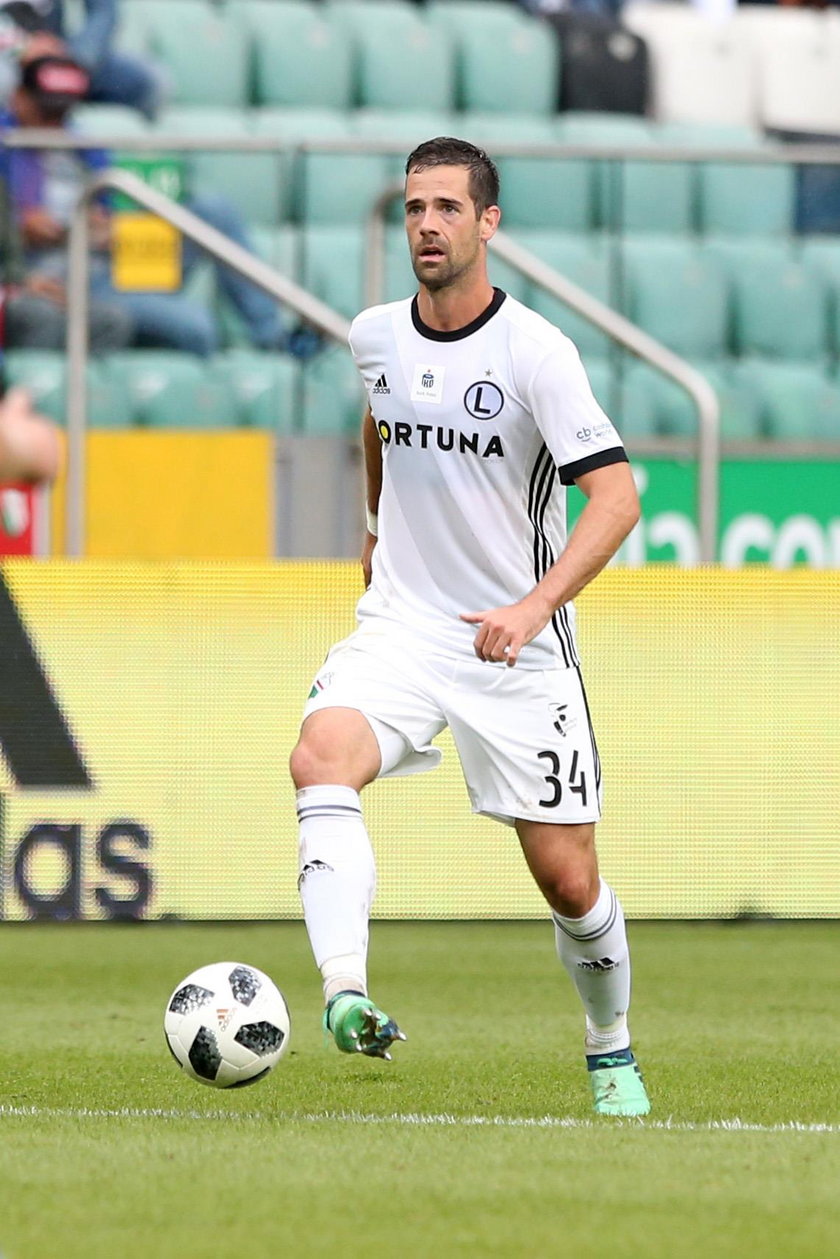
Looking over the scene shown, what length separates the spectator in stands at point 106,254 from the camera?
10508 mm

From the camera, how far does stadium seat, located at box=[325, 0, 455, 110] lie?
1462cm

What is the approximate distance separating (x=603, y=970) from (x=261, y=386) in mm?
6229

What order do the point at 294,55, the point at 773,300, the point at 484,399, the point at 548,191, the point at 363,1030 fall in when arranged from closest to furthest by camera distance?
1. the point at 363,1030
2. the point at 484,399
3. the point at 548,191
4. the point at 773,300
5. the point at 294,55

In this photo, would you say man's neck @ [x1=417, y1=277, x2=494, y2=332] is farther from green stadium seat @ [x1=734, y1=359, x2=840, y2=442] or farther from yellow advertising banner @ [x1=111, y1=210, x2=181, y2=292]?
green stadium seat @ [x1=734, y1=359, x2=840, y2=442]

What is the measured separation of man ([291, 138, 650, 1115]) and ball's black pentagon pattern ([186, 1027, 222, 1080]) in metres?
0.30

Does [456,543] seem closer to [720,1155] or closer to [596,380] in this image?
[720,1155]

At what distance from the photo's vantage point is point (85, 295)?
1034 centimetres

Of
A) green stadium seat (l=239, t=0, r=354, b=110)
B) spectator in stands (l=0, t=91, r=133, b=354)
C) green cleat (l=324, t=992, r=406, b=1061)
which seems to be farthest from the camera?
green stadium seat (l=239, t=0, r=354, b=110)

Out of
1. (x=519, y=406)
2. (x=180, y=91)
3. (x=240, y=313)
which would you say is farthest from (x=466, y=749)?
(x=180, y=91)

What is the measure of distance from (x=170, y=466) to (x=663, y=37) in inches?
262

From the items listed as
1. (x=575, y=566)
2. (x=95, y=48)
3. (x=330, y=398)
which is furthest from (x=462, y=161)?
(x=95, y=48)

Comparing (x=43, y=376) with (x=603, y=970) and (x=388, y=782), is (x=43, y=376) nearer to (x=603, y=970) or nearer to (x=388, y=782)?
(x=388, y=782)

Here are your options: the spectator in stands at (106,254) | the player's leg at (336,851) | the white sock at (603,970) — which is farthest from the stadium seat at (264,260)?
the player's leg at (336,851)

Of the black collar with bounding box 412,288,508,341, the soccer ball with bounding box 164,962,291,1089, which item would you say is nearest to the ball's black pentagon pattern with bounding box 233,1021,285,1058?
the soccer ball with bounding box 164,962,291,1089
